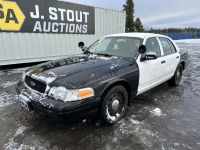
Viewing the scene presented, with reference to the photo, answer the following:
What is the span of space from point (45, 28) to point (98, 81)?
6.49 metres

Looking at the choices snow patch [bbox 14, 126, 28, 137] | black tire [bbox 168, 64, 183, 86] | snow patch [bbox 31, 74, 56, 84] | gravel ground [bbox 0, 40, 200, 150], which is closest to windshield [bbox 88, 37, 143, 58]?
gravel ground [bbox 0, 40, 200, 150]

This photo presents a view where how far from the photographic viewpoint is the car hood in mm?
2812

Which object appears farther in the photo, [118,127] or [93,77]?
[118,127]

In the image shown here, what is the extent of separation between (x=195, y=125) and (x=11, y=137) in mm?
3321

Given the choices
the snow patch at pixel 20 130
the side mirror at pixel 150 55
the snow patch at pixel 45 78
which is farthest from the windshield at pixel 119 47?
the snow patch at pixel 20 130

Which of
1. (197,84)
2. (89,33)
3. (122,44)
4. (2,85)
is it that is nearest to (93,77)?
(122,44)

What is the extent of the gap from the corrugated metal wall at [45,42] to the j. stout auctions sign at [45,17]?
26 centimetres

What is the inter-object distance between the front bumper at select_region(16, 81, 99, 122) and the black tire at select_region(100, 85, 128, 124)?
0.69 ft

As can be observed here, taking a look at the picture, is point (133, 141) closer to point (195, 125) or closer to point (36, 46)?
point (195, 125)

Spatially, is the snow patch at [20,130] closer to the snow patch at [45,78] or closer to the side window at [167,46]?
the snow patch at [45,78]

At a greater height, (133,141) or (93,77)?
(93,77)

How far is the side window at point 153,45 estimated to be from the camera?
168 inches

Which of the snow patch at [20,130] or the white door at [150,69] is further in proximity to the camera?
the white door at [150,69]

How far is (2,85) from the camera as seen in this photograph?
18.7 ft
